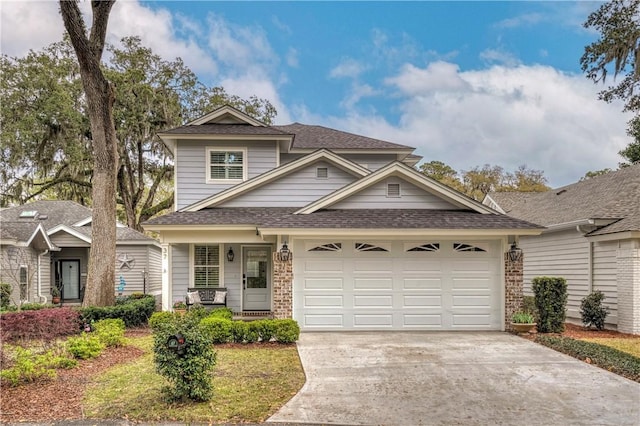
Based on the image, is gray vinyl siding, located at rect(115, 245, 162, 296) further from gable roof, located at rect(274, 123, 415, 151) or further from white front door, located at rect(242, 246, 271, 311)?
white front door, located at rect(242, 246, 271, 311)

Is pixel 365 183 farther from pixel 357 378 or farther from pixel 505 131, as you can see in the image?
pixel 505 131

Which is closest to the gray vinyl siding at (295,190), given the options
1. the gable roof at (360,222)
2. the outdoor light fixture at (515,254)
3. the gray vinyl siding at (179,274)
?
the gable roof at (360,222)

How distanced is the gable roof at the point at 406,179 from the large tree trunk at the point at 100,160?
569cm

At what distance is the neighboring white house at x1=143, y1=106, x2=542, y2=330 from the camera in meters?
11.8

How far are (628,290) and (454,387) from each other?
7.83m

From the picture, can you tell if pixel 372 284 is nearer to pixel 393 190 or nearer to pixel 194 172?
pixel 393 190

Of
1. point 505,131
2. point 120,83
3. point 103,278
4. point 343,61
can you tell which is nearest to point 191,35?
point 343,61

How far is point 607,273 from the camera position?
1328 centimetres

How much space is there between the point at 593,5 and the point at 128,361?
59.2ft

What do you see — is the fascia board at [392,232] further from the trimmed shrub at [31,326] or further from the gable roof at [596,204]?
the trimmed shrub at [31,326]

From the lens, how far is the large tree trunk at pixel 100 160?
13266 millimetres

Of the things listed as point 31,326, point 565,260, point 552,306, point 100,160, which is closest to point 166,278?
point 100,160

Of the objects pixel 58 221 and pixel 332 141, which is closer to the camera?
pixel 332 141

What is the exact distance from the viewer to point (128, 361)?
343 inches
